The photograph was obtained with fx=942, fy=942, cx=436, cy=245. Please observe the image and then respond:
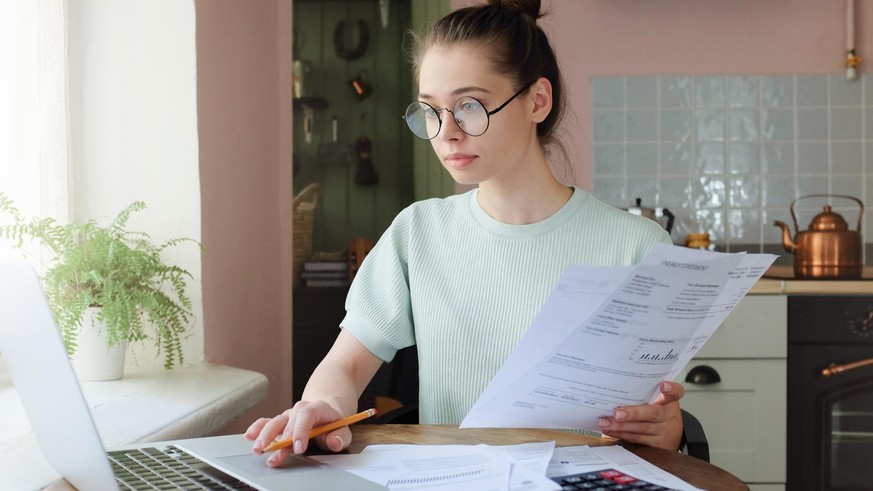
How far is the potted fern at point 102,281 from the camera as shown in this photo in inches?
63.0

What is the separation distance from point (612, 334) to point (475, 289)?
0.59m

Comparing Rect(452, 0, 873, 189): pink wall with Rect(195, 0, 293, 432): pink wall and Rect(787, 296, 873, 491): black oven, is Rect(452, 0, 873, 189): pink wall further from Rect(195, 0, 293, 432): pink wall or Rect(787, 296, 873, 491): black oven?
Rect(195, 0, 293, 432): pink wall

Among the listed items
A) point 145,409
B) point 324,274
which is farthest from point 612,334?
point 324,274

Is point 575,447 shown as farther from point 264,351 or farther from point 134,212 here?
point 264,351

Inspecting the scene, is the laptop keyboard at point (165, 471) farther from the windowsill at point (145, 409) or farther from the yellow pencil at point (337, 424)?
the windowsill at point (145, 409)

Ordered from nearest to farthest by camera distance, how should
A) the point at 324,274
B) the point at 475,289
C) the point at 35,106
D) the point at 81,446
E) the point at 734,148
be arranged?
the point at 81,446 → the point at 475,289 → the point at 35,106 → the point at 734,148 → the point at 324,274

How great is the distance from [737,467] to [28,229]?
6.75 ft

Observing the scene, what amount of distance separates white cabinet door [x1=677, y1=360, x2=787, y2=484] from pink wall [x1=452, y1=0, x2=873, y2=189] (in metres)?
0.92

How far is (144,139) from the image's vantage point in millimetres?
1895

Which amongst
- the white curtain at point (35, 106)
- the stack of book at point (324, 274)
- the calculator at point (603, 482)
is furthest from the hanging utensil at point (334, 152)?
the calculator at point (603, 482)

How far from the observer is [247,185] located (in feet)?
7.26

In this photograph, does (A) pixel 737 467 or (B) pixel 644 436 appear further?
(A) pixel 737 467

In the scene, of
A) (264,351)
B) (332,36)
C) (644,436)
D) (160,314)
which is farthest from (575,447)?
(332,36)

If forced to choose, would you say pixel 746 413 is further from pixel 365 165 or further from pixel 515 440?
pixel 365 165
